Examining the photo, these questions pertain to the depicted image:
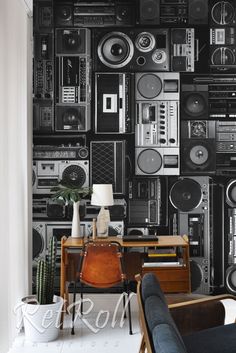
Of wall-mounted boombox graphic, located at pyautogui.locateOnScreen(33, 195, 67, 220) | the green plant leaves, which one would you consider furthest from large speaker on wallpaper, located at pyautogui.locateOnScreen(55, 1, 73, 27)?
wall-mounted boombox graphic, located at pyautogui.locateOnScreen(33, 195, 67, 220)

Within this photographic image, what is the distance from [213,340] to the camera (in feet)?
9.20

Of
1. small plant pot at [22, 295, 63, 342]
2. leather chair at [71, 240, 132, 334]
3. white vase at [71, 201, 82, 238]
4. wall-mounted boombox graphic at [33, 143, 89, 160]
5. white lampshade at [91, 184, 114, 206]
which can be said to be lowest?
small plant pot at [22, 295, 63, 342]

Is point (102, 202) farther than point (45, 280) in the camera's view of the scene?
Yes

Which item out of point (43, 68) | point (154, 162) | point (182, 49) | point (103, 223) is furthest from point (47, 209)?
point (182, 49)

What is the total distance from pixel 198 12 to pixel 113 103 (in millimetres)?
1137

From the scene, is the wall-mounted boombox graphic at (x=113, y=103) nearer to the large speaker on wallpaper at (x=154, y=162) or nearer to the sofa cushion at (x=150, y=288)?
the large speaker on wallpaper at (x=154, y=162)

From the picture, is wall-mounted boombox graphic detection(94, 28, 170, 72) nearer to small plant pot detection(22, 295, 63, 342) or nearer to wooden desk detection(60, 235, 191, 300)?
wooden desk detection(60, 235, 191, 300)

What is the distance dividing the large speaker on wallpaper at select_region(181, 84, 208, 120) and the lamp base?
1171mm

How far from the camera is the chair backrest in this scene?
13.2 feet

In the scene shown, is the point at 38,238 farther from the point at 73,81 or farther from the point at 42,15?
the point at 42,15

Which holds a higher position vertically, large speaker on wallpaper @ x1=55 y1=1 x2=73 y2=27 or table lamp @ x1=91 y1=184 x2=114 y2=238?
large speaker on wallpaper @ x1=55 y1=1 x2=73 y2=27

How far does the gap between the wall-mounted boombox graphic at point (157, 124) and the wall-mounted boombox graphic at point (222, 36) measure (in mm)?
424

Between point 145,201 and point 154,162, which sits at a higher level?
point 154,162

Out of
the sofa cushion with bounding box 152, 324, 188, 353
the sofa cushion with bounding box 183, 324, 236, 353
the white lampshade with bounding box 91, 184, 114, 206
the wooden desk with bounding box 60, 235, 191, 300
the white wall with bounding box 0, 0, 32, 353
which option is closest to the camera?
the sofa cushion with bounding box 152, 324, 188, 353
